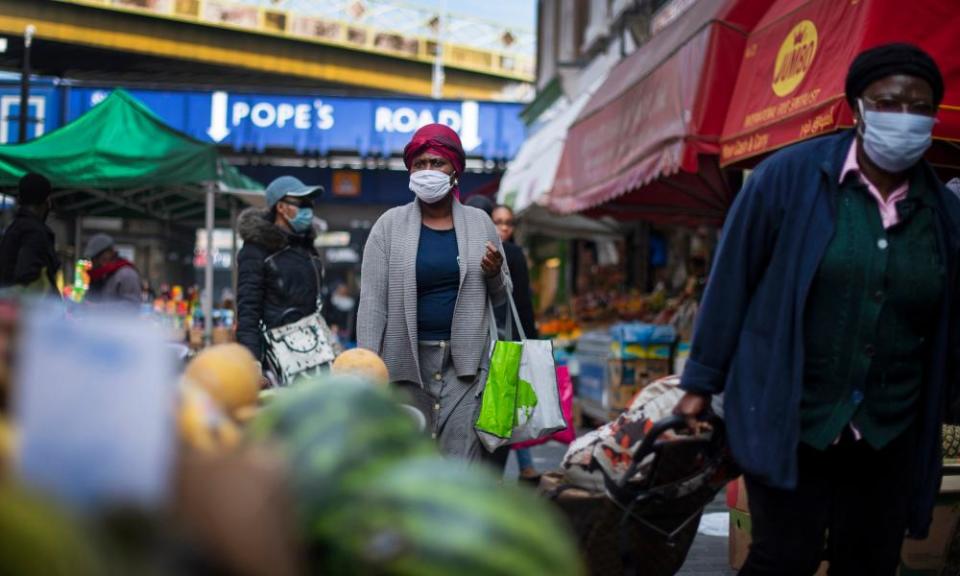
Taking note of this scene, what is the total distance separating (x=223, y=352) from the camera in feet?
7.38

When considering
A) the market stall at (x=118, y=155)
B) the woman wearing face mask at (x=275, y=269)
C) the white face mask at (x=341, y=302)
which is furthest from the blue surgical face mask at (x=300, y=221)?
the white face mask at (x=341, y=302)

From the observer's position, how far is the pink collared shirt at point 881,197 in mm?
3467

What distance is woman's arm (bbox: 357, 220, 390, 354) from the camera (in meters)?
5.04

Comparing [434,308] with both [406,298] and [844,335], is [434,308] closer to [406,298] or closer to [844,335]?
[406,298]

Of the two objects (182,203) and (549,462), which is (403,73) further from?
(549,462)

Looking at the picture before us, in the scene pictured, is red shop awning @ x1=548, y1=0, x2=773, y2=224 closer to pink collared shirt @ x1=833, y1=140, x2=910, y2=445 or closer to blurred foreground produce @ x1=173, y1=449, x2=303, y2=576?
pink collared shirt @ x1=833, y1=140, x2=910, y2=445

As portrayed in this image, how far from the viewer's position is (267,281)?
6.72 metres

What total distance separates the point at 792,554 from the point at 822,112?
11.8ft

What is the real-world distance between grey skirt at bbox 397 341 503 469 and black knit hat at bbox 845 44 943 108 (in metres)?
2.14

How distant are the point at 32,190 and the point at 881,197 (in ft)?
18.8

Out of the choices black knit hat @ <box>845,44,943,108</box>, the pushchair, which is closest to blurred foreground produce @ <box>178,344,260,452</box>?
the pushchair

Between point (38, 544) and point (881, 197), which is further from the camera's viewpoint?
point (881, 197)

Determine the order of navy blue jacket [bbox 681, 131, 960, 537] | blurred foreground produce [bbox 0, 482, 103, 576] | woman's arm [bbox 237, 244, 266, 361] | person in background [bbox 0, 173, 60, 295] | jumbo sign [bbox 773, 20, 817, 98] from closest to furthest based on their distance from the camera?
blurred foreground produce [bbox 0, 482, 103, 576], navy blue jacket [bbox 681, 131, 960, 537], woman's arm [bbox 237, 244, 266, 361], jumbo sign [bbox 773, 20, 817, 98], person in background [bbox 0, 173, 60, 295]

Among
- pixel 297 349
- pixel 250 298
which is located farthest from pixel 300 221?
pixel 297 349
